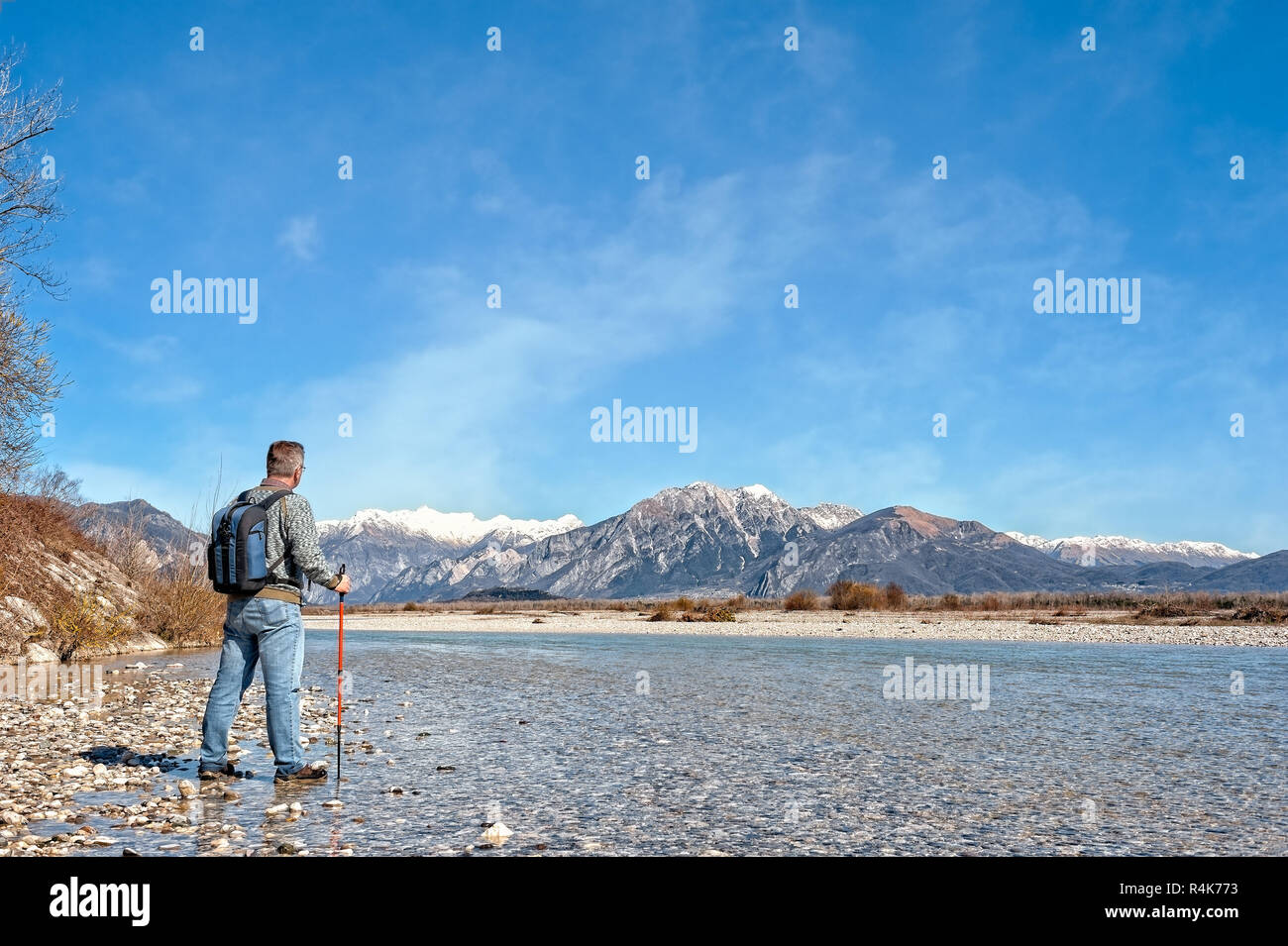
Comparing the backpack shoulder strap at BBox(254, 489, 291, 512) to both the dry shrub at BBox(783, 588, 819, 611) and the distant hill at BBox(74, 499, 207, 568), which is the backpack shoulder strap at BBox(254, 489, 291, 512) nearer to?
the distant hill at BBox(74, 499, 207, 568)

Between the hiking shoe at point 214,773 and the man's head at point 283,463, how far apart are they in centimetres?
278

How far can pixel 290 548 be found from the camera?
788 centimetres

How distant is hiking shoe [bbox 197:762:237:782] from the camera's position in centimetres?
799

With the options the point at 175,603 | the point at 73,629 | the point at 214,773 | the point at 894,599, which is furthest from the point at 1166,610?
the point at 214,773

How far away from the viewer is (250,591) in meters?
7.69

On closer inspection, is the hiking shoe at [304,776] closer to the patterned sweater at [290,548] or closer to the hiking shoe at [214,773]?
the hiking shoe at [214,773]

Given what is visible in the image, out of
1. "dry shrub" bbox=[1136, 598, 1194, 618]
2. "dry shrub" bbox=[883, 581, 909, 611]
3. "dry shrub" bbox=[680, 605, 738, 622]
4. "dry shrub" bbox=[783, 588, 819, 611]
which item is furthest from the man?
"dry shrub" bbox=[783, 588, 819, 611]

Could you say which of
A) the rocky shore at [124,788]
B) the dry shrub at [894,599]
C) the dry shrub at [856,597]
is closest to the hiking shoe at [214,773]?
the rocky shore at [124,788]

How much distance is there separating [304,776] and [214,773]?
0.88 meters

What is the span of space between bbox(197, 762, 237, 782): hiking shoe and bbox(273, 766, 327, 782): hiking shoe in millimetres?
512

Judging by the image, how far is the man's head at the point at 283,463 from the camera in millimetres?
8141
